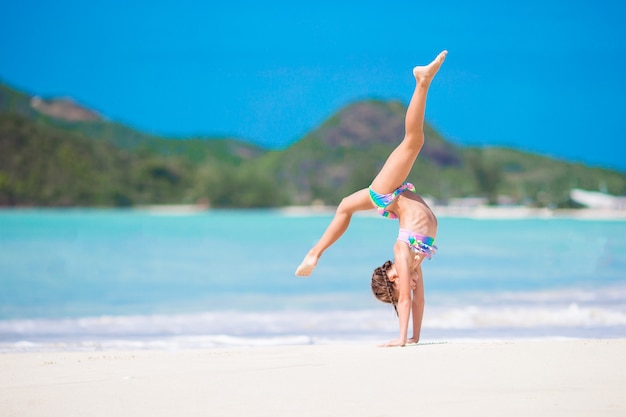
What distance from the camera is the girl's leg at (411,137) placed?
5316mm

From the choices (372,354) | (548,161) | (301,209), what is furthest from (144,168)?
(372,354)

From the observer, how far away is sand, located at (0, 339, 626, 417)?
159 inches

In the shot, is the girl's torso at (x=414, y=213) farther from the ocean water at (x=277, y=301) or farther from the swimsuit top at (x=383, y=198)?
the ocean water at (x=277, y=301)

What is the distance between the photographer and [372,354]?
5355 mm

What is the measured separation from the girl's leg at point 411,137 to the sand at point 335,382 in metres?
1.13

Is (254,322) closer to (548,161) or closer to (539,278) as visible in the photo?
(539,278)

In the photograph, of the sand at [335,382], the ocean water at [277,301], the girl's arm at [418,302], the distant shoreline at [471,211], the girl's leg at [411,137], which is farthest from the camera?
the distant shoreline at [471,211]

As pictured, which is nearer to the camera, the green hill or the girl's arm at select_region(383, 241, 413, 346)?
the girl's arm at select_region(383, 241, 413, 346)

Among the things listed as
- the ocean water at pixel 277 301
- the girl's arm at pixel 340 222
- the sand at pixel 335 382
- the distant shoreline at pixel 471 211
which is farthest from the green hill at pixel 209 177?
the sand at pixel 335 382

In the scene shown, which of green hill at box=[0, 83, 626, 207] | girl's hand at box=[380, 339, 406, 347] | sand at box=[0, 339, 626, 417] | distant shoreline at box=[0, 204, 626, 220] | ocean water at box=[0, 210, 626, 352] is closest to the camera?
sand at box=[0, 339, 626, 417]

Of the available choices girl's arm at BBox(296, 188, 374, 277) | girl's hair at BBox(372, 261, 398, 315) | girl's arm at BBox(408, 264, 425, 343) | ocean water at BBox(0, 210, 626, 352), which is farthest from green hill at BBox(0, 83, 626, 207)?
girl's arm at BBox(296, 188, 374, 277)

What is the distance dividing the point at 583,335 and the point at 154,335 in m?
4.36

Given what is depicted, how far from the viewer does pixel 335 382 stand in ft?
15.1

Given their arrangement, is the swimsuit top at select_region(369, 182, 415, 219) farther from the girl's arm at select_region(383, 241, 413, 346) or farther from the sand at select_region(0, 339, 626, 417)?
the sand at select_region(0, 339, 626, 417)
